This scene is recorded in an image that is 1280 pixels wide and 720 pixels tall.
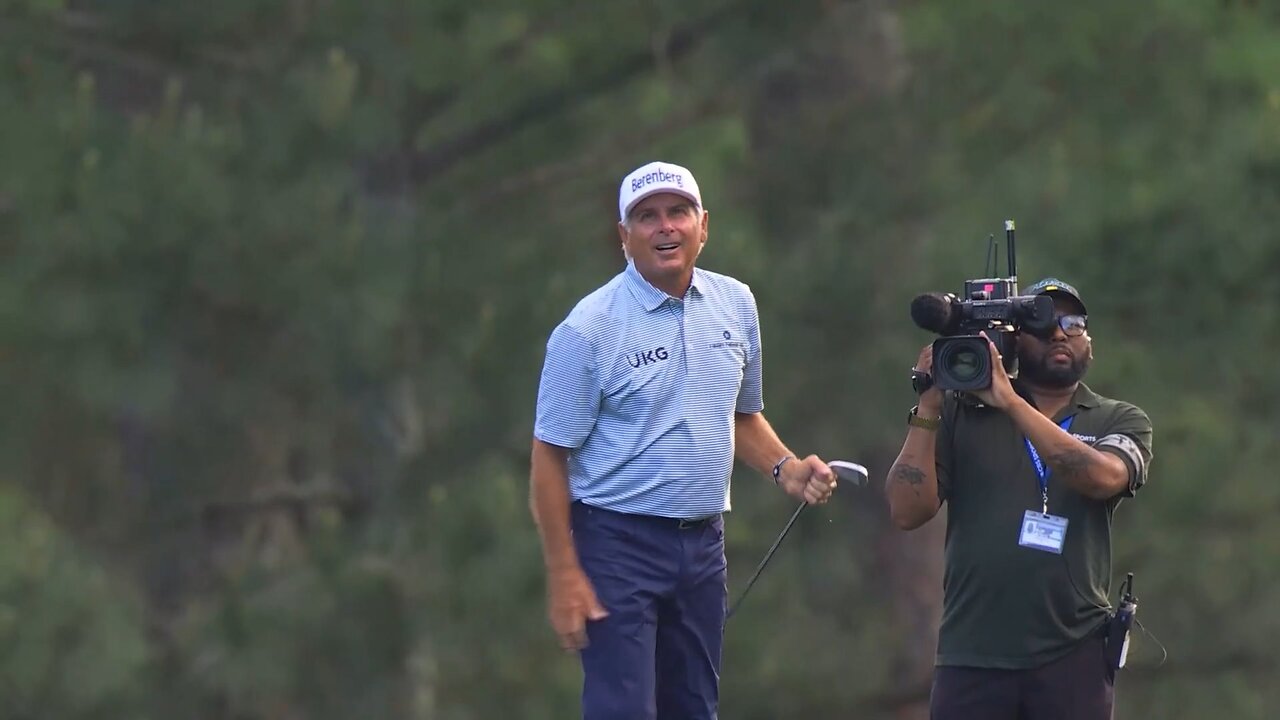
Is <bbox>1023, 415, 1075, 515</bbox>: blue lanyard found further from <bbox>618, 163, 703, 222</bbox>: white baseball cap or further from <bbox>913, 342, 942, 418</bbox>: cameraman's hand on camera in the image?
<bbox>618, 163, 703, 222</bbox>: white baseball cap

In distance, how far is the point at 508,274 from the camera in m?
11.1

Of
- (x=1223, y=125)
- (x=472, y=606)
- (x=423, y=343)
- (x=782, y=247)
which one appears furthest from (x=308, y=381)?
(x=1223, y=125)

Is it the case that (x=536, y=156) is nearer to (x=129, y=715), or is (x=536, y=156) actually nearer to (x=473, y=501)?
(x=473, y=501)

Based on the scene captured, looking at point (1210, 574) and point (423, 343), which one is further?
point (1210, 574)

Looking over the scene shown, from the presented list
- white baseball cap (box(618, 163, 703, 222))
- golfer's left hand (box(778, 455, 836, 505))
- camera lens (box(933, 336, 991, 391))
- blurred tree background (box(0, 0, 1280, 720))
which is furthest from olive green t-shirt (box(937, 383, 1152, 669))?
blurred tree background (box(0, 0, 1280, 720))

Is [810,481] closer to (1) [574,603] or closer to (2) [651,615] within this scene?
(2) [651,615]

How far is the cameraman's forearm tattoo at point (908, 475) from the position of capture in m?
5.35

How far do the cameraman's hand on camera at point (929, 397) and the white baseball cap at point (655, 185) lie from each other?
645mm

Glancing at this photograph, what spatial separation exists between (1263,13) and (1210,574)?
2.86 meters

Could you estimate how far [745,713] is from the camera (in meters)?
11.4

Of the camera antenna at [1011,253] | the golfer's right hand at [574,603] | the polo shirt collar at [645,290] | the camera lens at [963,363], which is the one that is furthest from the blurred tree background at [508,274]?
the golfer's right hand at [574,603]

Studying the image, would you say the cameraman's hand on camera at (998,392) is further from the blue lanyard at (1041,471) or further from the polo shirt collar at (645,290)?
the polo shirt collar at (645,290)

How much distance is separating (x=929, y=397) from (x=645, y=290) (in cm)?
72

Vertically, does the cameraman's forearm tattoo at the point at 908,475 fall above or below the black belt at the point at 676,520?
above
